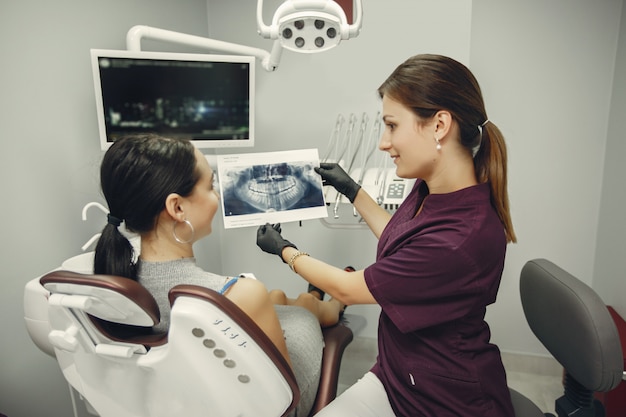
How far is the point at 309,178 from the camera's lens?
64.2 inches

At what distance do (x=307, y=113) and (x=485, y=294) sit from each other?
4.67 feet

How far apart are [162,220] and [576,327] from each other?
104 cm

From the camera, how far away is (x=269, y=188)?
1.61 m

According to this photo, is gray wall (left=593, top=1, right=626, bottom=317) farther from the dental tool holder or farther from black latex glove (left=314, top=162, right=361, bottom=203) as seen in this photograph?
black latex glove (left=314, top=162, right=361, bottom=203)

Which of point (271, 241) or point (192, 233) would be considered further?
point (271, 241)

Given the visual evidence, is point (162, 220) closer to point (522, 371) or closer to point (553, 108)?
point (553, 108)

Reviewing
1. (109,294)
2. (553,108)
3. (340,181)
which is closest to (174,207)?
(109,294)

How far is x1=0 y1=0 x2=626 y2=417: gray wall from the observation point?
1.42 m

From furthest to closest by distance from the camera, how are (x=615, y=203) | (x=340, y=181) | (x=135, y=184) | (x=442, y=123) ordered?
(x=615, y=203)
(x=340, y=181)
(x=442, y=123)
(x=135, y=184)

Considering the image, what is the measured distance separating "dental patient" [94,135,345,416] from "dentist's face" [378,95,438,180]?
52 centimetres

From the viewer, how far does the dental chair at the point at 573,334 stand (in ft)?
3.15

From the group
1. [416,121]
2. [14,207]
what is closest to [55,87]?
[14,207]

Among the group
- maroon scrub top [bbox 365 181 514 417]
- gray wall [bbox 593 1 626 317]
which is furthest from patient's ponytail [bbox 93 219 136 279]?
gray wall [bbox 593 1 626 317]

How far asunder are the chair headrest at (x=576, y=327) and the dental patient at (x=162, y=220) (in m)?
0.71
